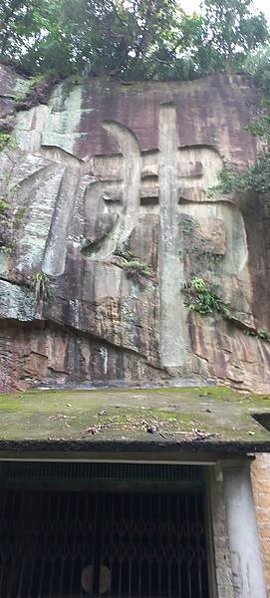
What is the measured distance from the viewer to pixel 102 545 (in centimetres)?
592

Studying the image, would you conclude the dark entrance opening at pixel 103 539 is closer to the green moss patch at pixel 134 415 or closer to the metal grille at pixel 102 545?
the metal grille at pixel 102 545

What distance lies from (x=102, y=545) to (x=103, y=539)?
7cm

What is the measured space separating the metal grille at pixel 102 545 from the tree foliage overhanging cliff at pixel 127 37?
29.1ft

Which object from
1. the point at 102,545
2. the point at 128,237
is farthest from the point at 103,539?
the point at 128,237

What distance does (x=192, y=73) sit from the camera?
36.6 feet

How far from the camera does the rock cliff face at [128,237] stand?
7270 mm

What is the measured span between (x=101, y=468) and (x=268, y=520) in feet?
6.67

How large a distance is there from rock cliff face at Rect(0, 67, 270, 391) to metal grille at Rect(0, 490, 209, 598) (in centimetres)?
160

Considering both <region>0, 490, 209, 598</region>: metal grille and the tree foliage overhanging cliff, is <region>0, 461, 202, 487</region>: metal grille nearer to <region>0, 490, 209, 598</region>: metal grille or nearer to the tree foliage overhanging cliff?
<region>0, 490, 209, 598</region>: metal grille

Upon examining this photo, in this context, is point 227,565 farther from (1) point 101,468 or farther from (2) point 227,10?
(2) point 227,10

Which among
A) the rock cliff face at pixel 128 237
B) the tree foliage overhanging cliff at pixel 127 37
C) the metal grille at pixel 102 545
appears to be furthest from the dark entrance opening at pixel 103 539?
the tree foliage overhanging cliff at pixel 127 37

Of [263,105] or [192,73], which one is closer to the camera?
[263,105]

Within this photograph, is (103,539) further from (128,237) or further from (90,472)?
(128,237)

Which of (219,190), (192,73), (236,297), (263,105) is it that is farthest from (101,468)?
(192,73)
